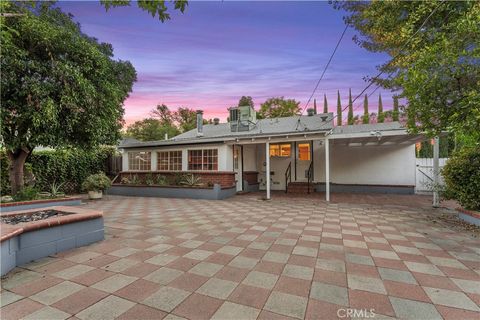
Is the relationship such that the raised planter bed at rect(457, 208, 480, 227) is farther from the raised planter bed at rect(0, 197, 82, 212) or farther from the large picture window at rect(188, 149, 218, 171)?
the raised planter bed at rect(0, 197, 82, 212)

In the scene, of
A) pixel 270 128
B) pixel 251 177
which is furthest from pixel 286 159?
pixel 251 177

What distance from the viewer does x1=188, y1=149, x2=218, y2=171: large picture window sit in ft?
36.4

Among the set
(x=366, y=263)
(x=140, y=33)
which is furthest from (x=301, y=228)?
(x=140, y=33)

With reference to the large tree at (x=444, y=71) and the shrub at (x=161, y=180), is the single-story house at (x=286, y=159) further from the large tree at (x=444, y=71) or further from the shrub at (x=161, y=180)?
Result: the large tree at (x=444, y=71)

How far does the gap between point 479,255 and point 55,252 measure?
6.54 metres

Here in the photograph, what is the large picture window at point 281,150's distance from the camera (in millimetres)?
13251

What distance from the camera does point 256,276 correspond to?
2.86m

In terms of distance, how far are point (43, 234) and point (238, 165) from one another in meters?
9.11

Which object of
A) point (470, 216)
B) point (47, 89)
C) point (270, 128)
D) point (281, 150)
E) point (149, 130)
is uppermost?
point (149, 130)

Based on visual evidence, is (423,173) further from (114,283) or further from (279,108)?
(279,108)

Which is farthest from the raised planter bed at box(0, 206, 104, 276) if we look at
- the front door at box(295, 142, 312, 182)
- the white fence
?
the white fence

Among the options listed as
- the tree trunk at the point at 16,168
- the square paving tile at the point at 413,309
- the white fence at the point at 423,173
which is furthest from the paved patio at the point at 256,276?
the white fence at the point at 423,173

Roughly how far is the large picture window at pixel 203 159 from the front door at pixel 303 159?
15.8 feet

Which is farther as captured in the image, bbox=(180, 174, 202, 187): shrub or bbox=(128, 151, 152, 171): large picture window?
bbox=(128, 151, 152, 171): large picture window
